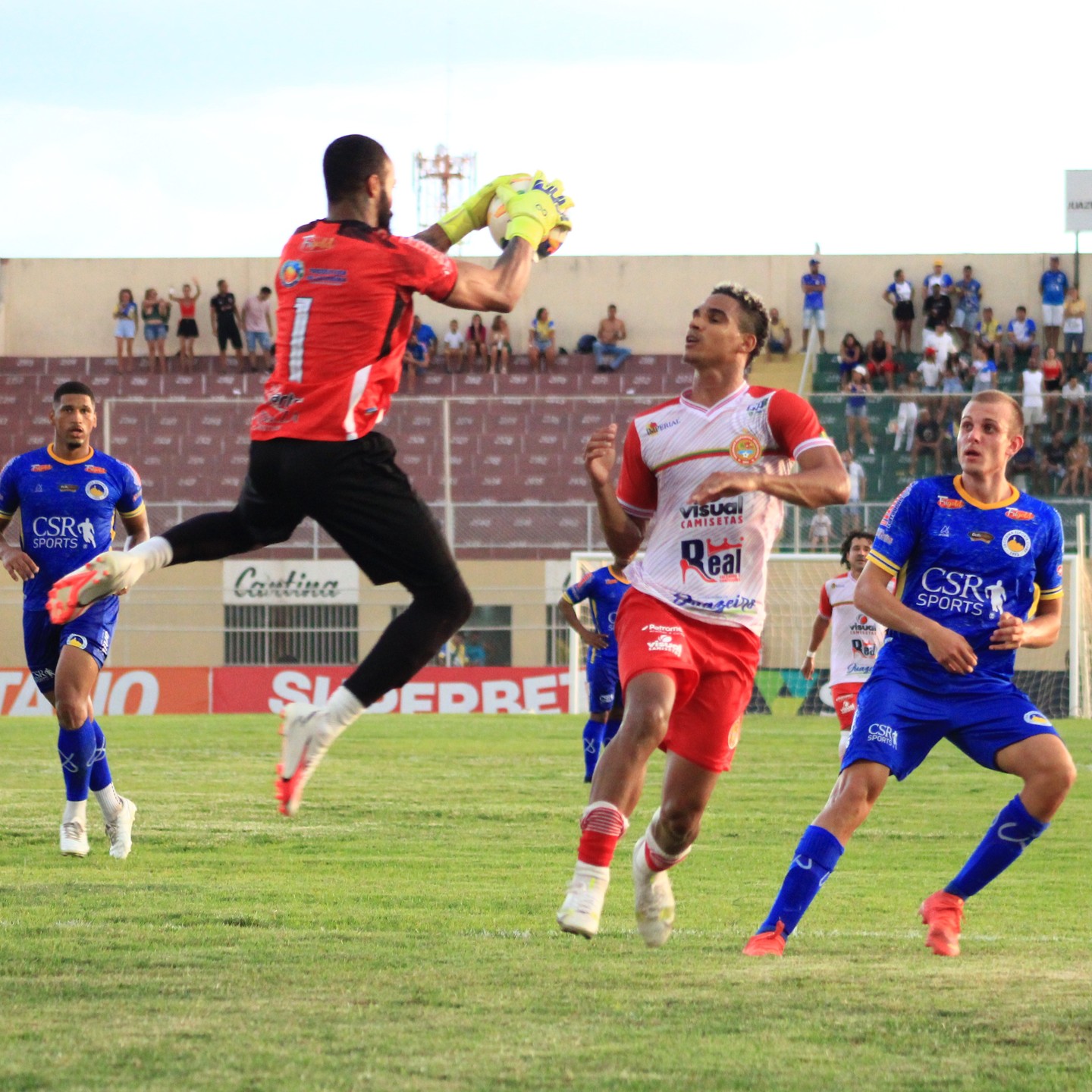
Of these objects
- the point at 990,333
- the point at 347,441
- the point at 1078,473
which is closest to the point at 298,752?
the point at 347,441

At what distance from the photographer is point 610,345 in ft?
115

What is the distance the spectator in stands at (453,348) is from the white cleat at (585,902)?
1124 inches

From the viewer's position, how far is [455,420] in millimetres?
29188

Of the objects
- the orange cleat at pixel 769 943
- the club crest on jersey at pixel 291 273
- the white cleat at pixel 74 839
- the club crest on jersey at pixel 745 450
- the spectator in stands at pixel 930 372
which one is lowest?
the white cleat at pixel 74 839

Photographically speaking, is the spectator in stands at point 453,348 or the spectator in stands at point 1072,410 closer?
the spectator in stands at point 1072,410

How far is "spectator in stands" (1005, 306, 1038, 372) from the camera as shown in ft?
106

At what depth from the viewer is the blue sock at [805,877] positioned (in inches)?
246

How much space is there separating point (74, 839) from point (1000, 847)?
17.6 ft

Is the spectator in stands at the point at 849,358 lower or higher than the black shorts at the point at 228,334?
lower

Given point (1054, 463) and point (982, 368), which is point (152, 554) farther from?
point (982, 368)

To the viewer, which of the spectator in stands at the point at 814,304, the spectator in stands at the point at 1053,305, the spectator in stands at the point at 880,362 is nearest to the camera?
the spectator in stands at the point at 880,362

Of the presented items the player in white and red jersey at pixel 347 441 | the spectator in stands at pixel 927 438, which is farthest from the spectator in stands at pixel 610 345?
the player in white and red jersey at pixel 347 441

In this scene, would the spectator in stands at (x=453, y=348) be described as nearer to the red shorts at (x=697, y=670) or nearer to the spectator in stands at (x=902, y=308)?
the spectator in stands at (x=902, y=308)

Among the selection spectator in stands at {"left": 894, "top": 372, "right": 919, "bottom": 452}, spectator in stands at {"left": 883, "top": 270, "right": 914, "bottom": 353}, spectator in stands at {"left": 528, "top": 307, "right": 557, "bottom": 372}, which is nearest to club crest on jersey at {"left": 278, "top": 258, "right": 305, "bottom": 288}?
spectator in stands at {"left": 894, "top": 372, "right": 919, "bottom": 452}
